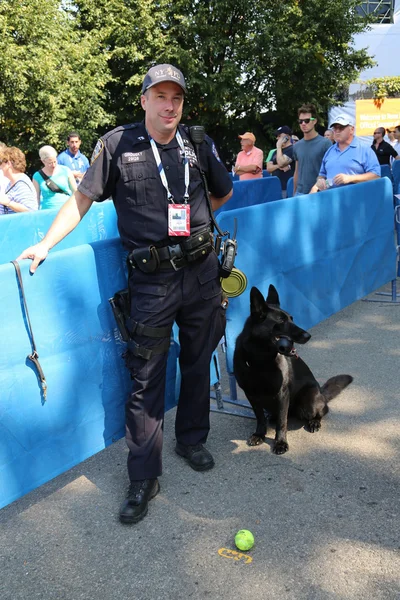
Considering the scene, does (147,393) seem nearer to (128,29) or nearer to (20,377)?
(20,377)

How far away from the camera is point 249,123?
28.0m

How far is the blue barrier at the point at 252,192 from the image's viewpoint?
959 cm

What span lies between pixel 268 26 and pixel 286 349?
24818mm

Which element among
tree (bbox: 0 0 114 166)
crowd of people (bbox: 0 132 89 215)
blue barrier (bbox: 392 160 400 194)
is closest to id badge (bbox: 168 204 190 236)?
crowd of people (bbox: 0 132 89 215)

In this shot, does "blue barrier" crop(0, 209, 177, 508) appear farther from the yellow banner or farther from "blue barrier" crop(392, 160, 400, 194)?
the yellow banner

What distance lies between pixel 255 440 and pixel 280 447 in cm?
20

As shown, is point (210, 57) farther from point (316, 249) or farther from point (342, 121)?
point (316, 249)

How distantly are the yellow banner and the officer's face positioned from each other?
74.7 ft

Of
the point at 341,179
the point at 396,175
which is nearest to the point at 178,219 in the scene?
the point at 341,179

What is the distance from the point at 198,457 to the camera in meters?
3.71

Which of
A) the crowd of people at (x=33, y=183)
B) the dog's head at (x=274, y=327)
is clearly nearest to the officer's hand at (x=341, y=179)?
the crowd of people at (x=33, y=183)

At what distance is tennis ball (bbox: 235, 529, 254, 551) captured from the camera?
2.86 meters

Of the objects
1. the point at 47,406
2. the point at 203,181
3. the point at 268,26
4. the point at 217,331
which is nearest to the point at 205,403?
the point at 217,331

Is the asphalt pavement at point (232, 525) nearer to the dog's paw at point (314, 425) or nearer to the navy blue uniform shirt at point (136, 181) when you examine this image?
the dog's paw at point (314, 425)
